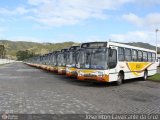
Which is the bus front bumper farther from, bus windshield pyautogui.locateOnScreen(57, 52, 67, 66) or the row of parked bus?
bus windshield pyautogui.locateOnScreen(57, 52, 67, 66)

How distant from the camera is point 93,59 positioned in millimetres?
19375

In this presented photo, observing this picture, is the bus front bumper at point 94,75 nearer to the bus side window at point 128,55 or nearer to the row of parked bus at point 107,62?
the row of parked bus at point 107,62

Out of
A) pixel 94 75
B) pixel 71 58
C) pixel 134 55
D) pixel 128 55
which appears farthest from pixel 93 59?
pixel 71 58

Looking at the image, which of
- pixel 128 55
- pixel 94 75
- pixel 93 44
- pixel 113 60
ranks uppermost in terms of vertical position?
pixel 93 44

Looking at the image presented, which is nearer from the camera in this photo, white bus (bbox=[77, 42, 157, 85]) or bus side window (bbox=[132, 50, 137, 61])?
white bus (bbox=[77, 42, 157, 85])

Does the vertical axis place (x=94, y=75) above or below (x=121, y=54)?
below

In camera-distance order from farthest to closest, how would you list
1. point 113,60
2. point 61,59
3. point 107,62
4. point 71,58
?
1. point 61,59
2. point 71,58
3. point 113,60
4. point 107,62

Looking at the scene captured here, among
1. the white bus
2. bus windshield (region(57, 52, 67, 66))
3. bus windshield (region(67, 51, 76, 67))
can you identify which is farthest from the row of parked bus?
bus windshield (region(57, 52, 67, 66))

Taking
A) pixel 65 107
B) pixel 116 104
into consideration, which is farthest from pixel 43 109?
pixel 116 104

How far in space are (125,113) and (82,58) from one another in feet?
34.9

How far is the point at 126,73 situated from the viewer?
70.5 feet

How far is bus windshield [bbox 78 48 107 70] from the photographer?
61.9ft

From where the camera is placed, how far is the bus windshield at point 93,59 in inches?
743

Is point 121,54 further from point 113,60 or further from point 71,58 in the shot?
point 71,58
